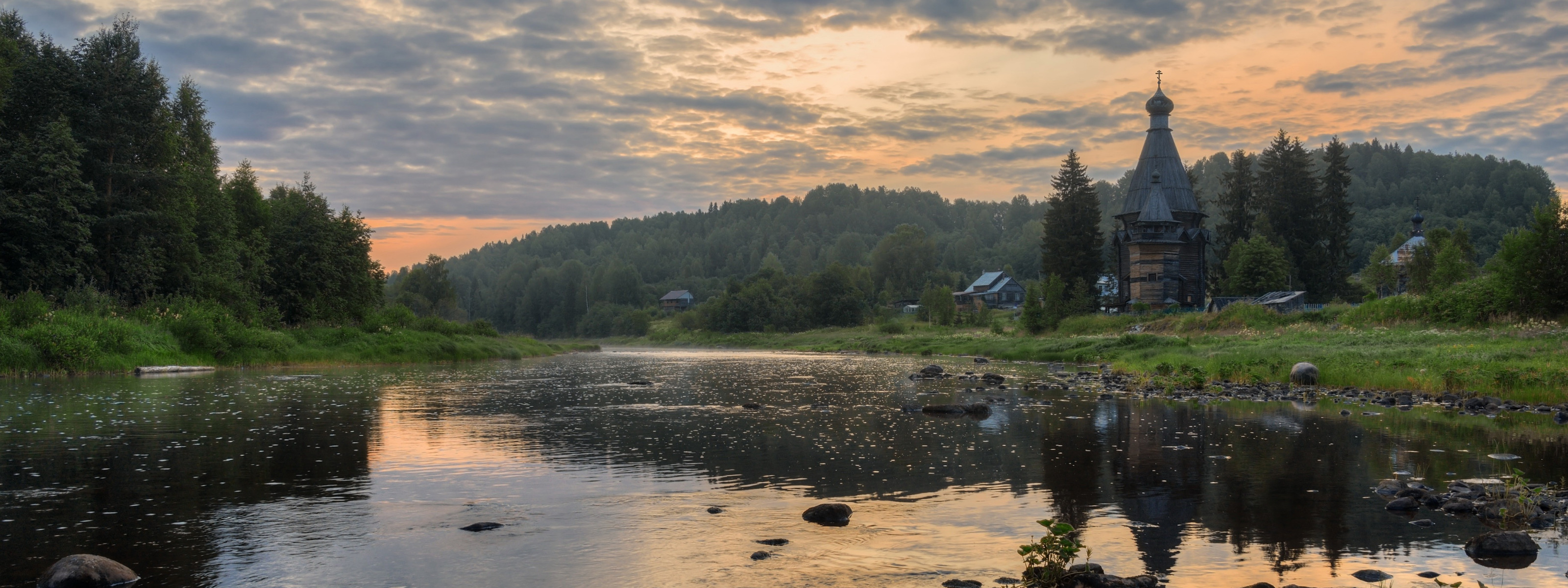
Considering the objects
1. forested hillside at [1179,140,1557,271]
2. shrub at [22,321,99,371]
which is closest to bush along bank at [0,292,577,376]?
shrub at [22,321,99,371]

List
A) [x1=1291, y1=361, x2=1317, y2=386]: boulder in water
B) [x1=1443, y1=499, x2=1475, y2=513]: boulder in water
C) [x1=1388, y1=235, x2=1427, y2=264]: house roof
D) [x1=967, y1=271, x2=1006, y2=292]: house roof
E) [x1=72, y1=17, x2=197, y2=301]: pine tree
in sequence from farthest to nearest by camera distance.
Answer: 1. [x1=967, y1=271, x2=1006, y2=292]: house roof
2. [x1=1388, y1=235, x2=1427, y2=264]: house roof
3. [x1=72, y1=17, x2=197, y2=301]: pine tree
4. [x1=1291, y1=361, x2=1317, y2=386]: boulder in water
5. [x1=1443, y1=499, x2=1475, y2=513]: boulder in water

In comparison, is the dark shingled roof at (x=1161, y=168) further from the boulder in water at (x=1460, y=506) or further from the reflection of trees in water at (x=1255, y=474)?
the boulder in water at (x=1460, y=506)

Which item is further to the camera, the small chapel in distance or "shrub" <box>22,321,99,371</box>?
the small chapel in distance

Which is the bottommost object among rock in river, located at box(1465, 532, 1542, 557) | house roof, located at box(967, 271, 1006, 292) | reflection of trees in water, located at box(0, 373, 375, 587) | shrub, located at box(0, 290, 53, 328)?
rock in river, located at box(1465, 532, 1542, 557)

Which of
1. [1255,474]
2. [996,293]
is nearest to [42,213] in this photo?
[1255,474]

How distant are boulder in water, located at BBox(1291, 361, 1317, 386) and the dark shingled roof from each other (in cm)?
5027

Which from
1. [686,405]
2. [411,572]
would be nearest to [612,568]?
[411,572]

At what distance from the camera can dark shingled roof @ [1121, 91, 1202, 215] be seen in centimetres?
8156

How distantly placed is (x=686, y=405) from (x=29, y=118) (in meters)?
→ 39.1

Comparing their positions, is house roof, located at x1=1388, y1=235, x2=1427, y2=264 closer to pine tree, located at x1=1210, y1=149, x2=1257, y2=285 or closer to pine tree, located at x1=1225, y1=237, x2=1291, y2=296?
pine tree, located at x1=1210, y1=149, x2=1257, y2=285

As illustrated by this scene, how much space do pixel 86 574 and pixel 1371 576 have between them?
12.5 m

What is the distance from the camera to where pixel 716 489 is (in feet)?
47.6

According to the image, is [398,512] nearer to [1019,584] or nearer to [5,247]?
[1019,584]

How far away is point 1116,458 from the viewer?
17516 millimetres
